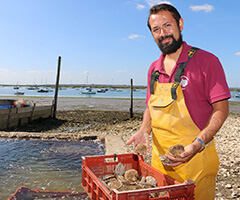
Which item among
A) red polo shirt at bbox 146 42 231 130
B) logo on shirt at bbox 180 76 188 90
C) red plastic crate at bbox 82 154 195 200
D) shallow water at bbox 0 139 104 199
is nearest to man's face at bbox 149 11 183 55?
red polo shirt at bbox 146 42 231 130

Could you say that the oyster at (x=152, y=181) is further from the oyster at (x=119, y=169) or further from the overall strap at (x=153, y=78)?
the overall strap at (x=153, y=78)

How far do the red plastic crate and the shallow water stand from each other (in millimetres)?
2208

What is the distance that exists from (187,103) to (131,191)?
986 mm

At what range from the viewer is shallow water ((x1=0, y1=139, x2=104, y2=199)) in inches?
197

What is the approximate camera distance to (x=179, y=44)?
2.42 metres

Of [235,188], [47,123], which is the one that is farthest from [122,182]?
[47,123]

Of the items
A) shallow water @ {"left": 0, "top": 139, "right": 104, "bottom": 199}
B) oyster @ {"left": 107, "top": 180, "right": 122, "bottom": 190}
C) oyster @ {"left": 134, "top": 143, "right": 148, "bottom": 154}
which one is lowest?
shallow water @ {"left": 0, "top": 139, "right": 104, "bottom": 199}

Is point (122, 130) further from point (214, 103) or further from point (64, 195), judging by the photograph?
point (214, 103)

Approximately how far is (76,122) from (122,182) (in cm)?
1290

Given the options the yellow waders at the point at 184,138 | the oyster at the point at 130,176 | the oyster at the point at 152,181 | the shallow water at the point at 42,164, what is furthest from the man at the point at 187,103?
the shallow water at the point at 42,164

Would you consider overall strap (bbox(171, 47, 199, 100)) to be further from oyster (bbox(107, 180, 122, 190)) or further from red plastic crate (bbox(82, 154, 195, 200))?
oyster (bbox(107, 180, 122, 190))

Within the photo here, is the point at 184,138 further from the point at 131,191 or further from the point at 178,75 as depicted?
the point at 131,191

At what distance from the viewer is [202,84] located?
2.19m

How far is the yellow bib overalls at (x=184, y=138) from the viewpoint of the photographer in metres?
2.21
